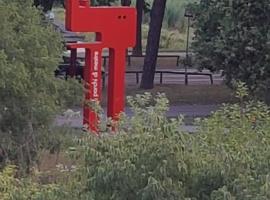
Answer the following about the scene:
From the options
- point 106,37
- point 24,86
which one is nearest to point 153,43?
point 106,37

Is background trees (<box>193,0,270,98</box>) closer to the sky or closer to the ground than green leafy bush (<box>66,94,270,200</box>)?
closer to the ground

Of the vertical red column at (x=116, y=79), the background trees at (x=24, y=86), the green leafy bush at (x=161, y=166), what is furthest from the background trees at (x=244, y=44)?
the green leafy bush at (x=161, y=166)

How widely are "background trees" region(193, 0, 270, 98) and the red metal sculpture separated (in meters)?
6.61

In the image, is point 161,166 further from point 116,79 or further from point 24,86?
point 116,79

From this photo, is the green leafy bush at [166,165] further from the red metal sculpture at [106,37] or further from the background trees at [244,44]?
the background trees at [244,44]

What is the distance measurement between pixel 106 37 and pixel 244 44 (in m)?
7.40

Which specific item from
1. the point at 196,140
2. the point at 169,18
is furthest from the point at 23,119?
the point at 169,18

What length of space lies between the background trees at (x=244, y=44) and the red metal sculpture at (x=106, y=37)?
6.61 metres

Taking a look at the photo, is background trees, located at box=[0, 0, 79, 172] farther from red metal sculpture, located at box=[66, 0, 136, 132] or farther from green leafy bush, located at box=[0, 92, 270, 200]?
green leafy bush, located at box=[0, 92, 270, 200]

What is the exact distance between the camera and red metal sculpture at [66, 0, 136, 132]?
16609mm

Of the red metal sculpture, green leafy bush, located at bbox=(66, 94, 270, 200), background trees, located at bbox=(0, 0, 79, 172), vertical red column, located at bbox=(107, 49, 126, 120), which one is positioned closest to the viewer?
green leafy bush, located at bbox=(66, 94, 270, 200)

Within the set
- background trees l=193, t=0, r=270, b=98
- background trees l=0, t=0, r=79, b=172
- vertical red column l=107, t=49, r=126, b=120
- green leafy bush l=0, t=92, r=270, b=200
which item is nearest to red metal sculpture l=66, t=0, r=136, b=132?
vertical red column l=107, t=49, r=126, b=120

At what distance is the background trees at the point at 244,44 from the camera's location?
23734 millimetres

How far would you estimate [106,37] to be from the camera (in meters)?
17.2
